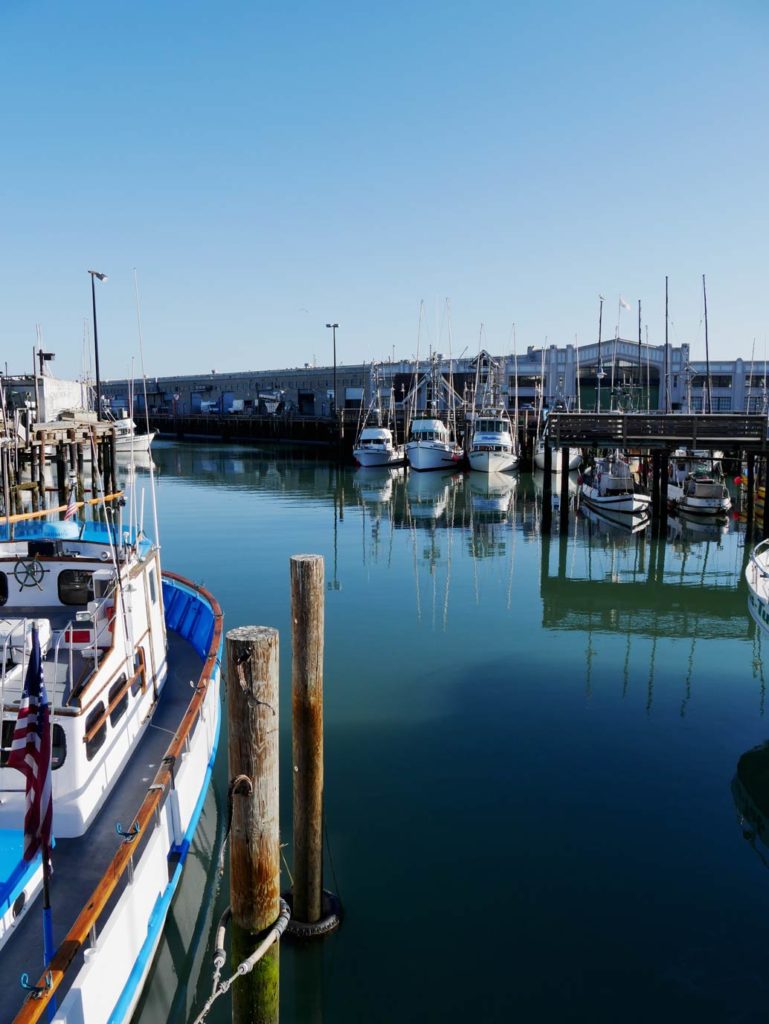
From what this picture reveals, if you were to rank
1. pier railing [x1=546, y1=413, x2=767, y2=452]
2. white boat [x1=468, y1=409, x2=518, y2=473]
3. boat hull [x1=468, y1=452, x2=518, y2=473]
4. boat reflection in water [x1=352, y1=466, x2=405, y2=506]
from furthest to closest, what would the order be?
white boat [x1=468, y1=409, x2=518, y2=473], boat hull [x1=468, y1=452, x2=518, y2=473], boat reflection in water [x1=352, y1=466, x2=405, y2=506], pier railing [x1=546, y1=413, x2=767, y2=452]

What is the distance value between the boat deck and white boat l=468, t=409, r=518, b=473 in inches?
2002

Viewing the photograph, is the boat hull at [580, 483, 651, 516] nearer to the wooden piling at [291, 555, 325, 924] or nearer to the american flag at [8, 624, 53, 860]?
the wooden piling at [291, 555, 325, 924]

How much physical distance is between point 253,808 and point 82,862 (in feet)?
9.28

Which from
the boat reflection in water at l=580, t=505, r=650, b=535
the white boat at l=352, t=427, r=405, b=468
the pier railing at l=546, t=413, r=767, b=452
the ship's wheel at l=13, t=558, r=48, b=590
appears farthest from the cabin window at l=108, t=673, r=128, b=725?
the white boat at l=352, t=427, r=405, b=468

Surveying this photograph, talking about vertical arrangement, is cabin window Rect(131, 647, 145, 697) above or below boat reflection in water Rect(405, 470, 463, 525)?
above

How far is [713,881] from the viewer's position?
9.47 meters

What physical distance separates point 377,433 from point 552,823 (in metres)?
58.8

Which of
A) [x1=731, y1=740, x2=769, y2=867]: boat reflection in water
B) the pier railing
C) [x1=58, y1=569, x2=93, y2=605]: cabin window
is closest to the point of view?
[x1=731, y1=740, x2=769, y2=867]: boat reflection in water

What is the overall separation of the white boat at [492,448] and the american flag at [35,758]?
56.1 metres

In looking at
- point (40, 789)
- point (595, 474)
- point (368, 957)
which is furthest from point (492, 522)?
point (40, 789)

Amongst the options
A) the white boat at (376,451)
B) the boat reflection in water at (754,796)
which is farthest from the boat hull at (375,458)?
the boat reflection in water at (754,796)

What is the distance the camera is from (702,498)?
126 ft

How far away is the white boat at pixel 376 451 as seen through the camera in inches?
2601

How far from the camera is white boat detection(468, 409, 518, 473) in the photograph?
6094 centimetres
